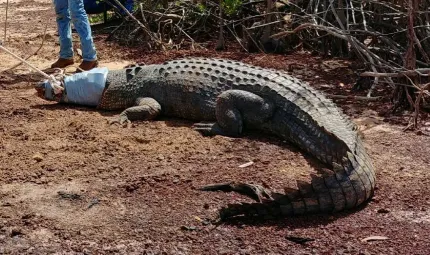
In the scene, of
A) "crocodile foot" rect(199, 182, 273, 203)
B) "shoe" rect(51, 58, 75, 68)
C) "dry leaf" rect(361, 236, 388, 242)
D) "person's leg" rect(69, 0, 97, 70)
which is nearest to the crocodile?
"crocodile foot" rect(199, 182, 273, 203)

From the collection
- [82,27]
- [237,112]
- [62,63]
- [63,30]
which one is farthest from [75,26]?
[237,112]

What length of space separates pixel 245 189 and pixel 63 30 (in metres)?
4.05

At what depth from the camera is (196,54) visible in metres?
7.71

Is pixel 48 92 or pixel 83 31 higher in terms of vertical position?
pixel 83 31

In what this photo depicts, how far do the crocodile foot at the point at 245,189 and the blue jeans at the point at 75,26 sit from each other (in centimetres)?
344

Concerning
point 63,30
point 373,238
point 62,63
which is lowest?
point 373,238

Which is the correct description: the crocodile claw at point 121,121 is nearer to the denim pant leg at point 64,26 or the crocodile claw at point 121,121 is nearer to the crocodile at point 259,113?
the crocodile at point 259,113

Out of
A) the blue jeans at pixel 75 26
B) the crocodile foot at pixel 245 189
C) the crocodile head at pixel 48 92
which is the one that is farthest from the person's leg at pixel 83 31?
the crocodile foot at pixel 245 189

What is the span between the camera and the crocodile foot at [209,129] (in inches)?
197

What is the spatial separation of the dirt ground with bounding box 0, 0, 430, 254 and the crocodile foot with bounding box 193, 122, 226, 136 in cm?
7

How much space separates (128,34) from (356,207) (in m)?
5.84

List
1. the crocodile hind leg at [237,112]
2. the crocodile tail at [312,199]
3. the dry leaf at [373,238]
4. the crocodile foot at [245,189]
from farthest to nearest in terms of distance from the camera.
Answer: the crocodile hind leg at [237,112], the crocodile foot at [245,189], the crocodile tail at [312,199], the dry leaf at [373,238]

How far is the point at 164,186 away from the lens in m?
4.00

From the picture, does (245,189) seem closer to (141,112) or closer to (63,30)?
(141,112)
